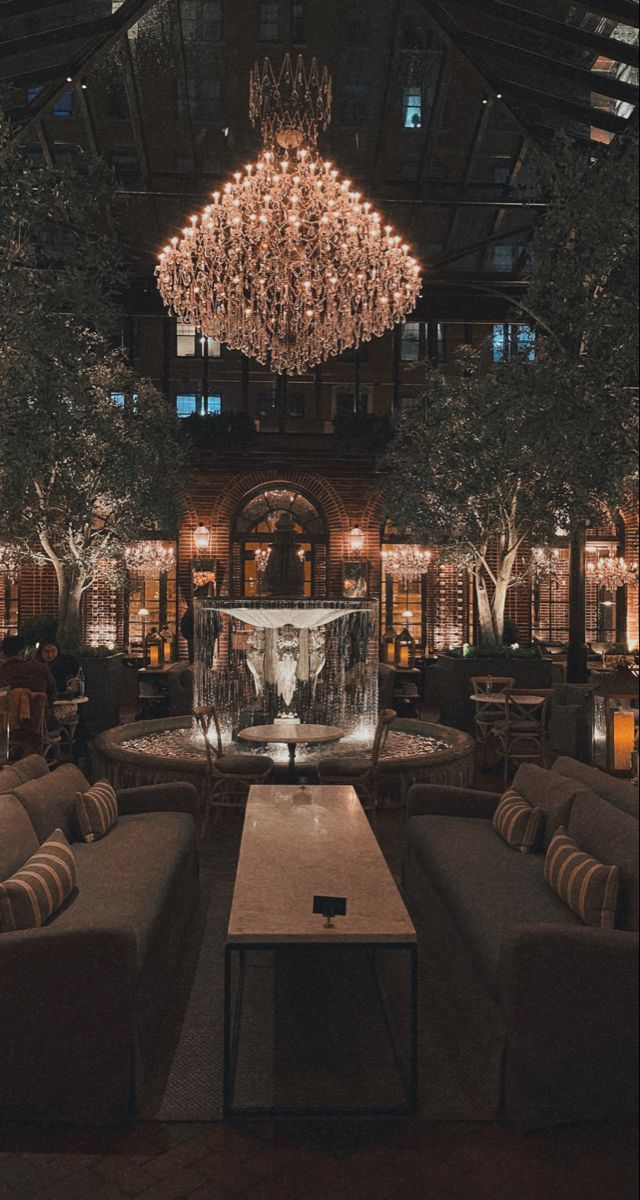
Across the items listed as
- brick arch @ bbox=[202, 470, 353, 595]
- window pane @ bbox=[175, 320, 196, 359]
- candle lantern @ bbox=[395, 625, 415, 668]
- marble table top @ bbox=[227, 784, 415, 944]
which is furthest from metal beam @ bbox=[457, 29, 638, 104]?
window pane @ bbox=[175, 320, 196, 359]

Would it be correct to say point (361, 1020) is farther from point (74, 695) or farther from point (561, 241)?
point (74, 695)

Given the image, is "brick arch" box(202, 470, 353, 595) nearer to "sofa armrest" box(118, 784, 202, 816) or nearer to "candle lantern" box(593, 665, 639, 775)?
"sofa armrest" box(118, 784, 202, 816)

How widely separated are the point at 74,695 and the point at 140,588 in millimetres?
6797

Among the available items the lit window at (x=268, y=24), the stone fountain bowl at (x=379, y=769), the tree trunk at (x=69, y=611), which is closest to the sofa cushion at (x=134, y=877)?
the stone fountain bowl at (x=379, y=769)

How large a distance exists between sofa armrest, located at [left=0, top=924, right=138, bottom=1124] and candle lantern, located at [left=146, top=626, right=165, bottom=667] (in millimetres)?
11397

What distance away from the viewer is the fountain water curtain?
8711 millimetres

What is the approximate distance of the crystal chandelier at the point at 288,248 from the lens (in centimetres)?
761

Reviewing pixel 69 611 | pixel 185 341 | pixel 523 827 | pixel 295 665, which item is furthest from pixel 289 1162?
pixel 185 341

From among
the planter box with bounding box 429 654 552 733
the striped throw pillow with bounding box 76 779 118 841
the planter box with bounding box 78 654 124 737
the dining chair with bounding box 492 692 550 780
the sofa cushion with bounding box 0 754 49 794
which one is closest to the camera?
the sofa cushion with bounding box 0 754 49 794

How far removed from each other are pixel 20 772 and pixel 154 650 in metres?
11.0

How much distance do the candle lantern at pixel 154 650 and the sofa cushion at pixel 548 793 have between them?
1007 cm

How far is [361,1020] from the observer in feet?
12.0

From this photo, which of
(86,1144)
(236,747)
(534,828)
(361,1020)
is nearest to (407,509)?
(236,747)

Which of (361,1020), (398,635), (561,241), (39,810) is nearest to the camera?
(361,1020)
